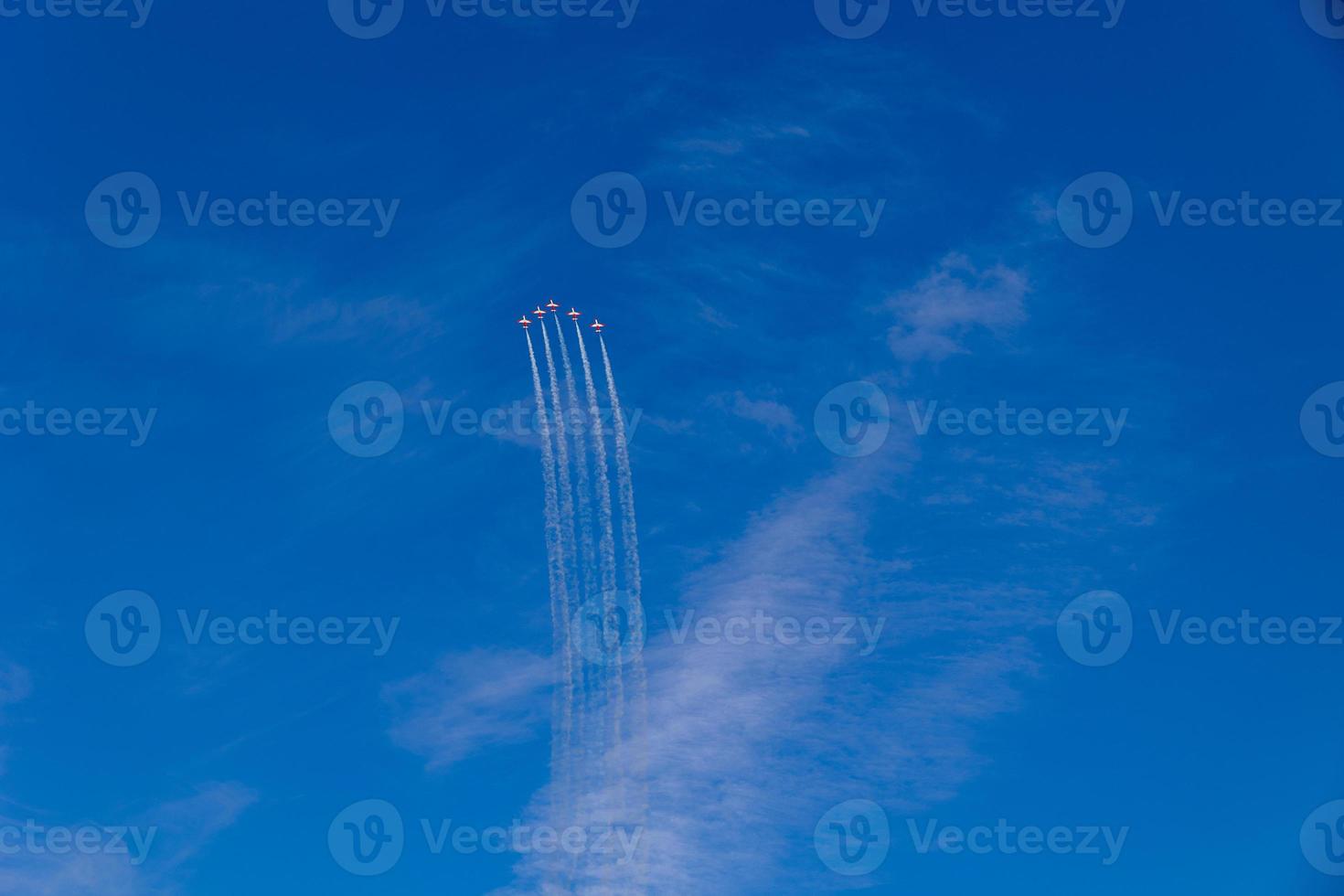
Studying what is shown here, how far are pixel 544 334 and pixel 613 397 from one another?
838cm

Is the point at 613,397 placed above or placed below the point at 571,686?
above

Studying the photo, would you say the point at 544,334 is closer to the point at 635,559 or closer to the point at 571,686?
the point at 635,559

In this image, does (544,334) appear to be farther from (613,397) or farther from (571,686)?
(571,686)

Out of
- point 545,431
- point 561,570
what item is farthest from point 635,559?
point 545,431

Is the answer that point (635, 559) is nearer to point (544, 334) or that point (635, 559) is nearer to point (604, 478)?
point (604, 478)

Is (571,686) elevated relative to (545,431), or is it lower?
lower

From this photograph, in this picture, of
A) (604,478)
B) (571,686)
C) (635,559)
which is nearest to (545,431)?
(604,478)

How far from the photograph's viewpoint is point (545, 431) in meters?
94.8

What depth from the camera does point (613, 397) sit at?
314ft

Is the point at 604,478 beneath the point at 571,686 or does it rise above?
above

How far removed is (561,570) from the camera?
9350 centimetres

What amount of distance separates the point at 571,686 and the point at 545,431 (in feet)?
59.0

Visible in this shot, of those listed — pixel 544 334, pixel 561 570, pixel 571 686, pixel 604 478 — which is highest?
pixel 544 334

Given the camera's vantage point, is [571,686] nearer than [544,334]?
Yes
